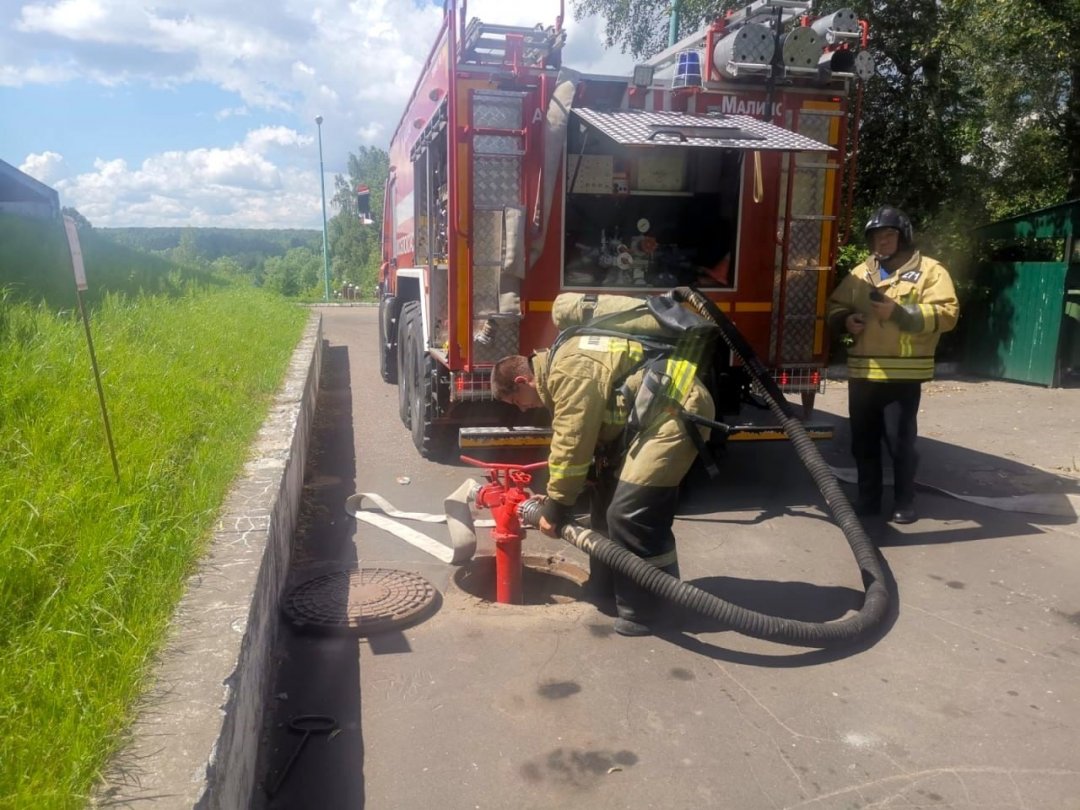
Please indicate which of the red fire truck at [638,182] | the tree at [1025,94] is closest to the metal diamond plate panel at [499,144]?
the red fire truck at [638,182]

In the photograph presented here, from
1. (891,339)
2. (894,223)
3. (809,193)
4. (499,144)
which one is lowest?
(891,339)

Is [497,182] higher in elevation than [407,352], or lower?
higher

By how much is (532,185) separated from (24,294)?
4797 millimetres

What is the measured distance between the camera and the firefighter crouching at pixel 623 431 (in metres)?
3.68

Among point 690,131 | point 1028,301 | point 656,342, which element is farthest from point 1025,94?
point 656,342

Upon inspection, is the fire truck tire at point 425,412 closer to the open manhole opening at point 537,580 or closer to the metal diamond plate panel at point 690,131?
the open manhole opening at point 537,580

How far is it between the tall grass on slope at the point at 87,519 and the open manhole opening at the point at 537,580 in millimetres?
1321

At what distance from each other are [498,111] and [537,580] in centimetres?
287

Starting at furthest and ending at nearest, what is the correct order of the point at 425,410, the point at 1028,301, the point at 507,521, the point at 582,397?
the point at 1028,301 < the point at 425,410 < the point at 507,521 < the point at 582,397

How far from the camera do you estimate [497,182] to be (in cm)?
547

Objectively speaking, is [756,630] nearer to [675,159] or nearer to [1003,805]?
[1003,805]

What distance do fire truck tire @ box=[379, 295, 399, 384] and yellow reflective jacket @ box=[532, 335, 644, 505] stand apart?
20.2ft

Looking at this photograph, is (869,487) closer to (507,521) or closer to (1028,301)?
(507,521)

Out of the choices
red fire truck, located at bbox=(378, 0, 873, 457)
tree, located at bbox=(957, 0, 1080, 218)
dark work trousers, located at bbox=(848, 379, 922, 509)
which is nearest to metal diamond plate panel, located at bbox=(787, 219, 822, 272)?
red fire truck, located at bbox=(378, 0, 873, 457)
